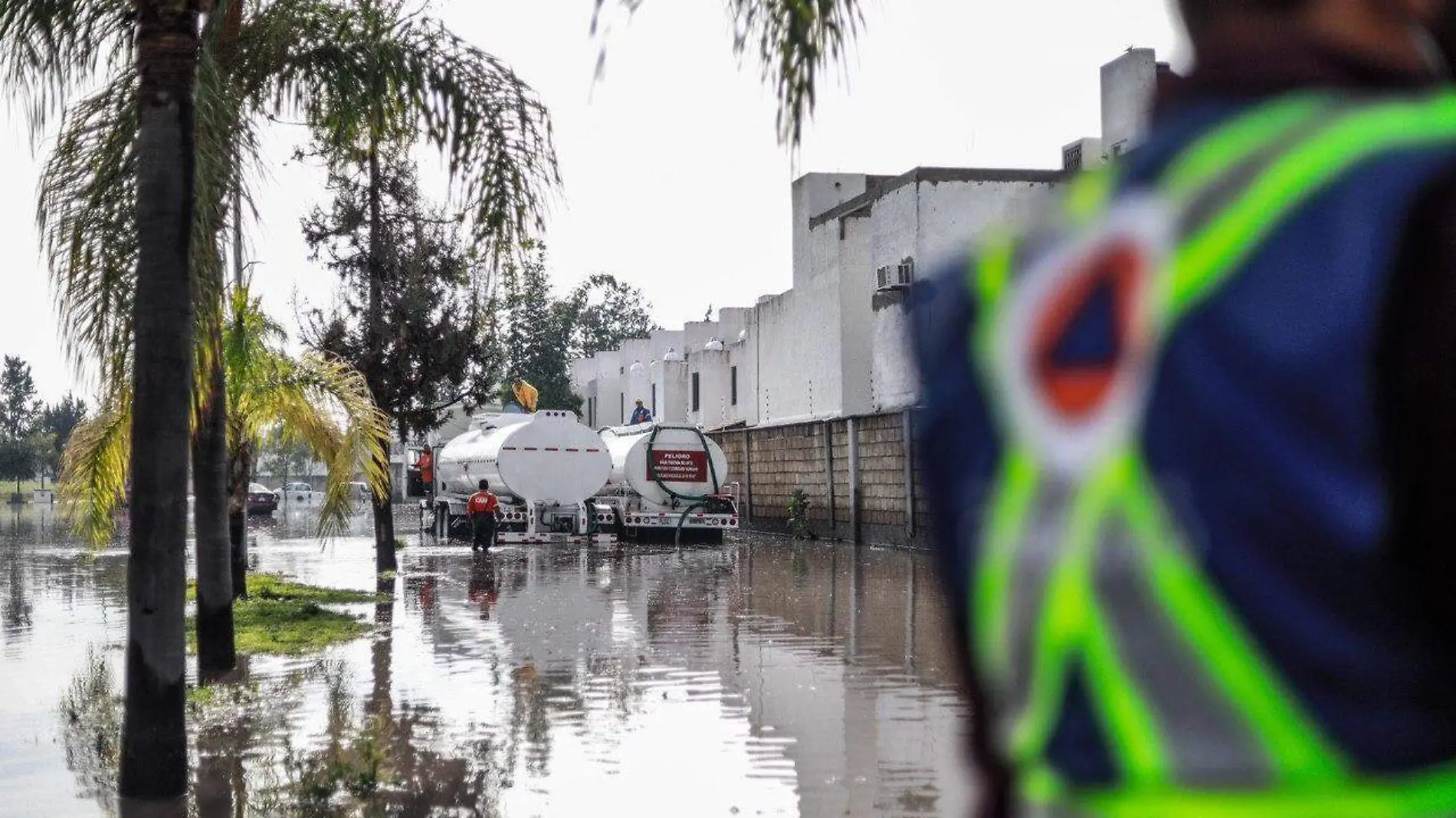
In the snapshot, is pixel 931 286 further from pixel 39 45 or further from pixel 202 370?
pixel 202 370

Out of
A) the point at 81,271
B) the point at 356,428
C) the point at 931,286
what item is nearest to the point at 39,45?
the point at 81,271

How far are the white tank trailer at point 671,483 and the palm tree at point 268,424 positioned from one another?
13246 millimetres

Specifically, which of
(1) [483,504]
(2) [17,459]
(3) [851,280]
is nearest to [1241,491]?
(1) [483,504]

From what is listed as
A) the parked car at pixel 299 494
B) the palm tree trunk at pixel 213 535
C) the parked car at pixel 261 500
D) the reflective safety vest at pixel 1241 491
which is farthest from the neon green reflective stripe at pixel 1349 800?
the parked car at pixel 299 494

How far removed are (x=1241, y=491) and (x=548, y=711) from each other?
9.46 metres

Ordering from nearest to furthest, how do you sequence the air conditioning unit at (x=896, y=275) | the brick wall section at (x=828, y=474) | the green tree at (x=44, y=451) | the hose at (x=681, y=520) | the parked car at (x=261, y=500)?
the brick wall section at (x=828, y=474)
the air conditioning unit at (x=896, y=275)
the hose at (x=681, y=520)
the parked car at (x=261, y=500)
the green tree at (x=44, y=451)

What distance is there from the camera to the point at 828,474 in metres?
33.1

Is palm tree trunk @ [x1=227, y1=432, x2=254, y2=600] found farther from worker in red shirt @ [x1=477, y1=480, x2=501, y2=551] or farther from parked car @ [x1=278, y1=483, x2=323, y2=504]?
parked car @ [x1=278, y1=483, x2=323, y2=504]

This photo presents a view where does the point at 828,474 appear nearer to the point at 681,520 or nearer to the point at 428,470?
the point at 681,520

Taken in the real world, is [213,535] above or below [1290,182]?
below

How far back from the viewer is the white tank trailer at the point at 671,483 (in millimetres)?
31828

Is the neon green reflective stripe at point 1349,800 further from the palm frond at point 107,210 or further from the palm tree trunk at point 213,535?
the palm tree trunk at point 213,535

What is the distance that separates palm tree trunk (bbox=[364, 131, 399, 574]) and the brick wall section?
7955mm

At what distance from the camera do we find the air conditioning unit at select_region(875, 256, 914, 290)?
29.4m
